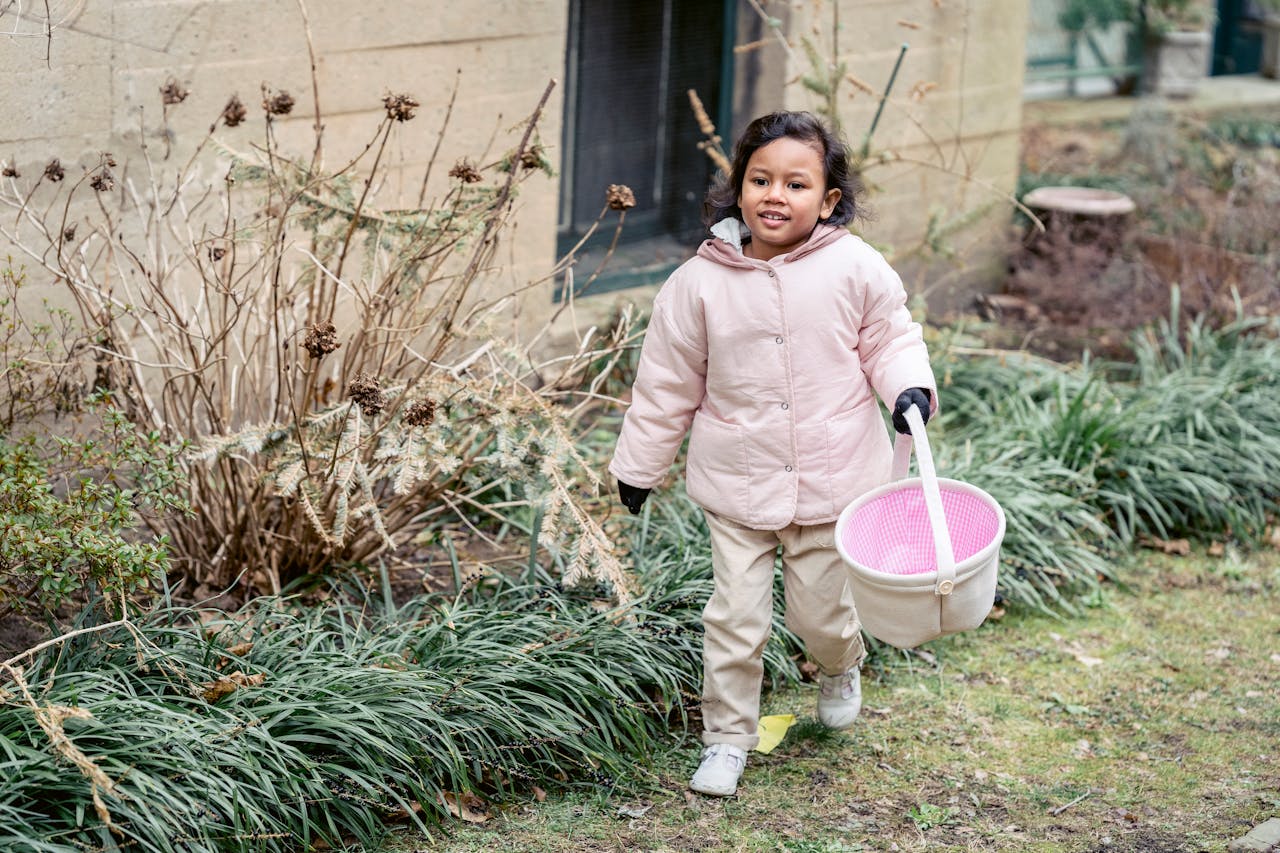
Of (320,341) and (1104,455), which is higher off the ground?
(320,341)

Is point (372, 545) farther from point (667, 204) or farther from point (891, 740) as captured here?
point (667, 204)

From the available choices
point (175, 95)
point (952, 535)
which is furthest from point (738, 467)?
point (175, 95)

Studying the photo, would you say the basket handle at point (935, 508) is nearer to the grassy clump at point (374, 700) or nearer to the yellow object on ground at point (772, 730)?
the yellow object on ground at point (772, 730)

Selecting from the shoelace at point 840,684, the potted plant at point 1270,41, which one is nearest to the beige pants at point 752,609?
the shoelace at point 840,684

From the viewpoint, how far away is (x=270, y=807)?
3.36 meters

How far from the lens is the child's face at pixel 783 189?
356 centimetres

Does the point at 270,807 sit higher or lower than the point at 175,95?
lower

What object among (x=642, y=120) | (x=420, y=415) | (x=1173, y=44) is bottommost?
(x=420, y=415)

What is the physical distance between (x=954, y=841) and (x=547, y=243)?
3.21 metres

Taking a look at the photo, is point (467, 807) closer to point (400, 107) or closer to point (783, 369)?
point (783, 369)

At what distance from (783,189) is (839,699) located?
137 cm

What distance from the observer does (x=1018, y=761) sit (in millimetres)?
4074

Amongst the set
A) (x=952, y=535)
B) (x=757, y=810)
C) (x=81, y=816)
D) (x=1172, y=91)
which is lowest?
(x=757, y=810)

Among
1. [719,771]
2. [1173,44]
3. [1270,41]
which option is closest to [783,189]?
[719,771]
